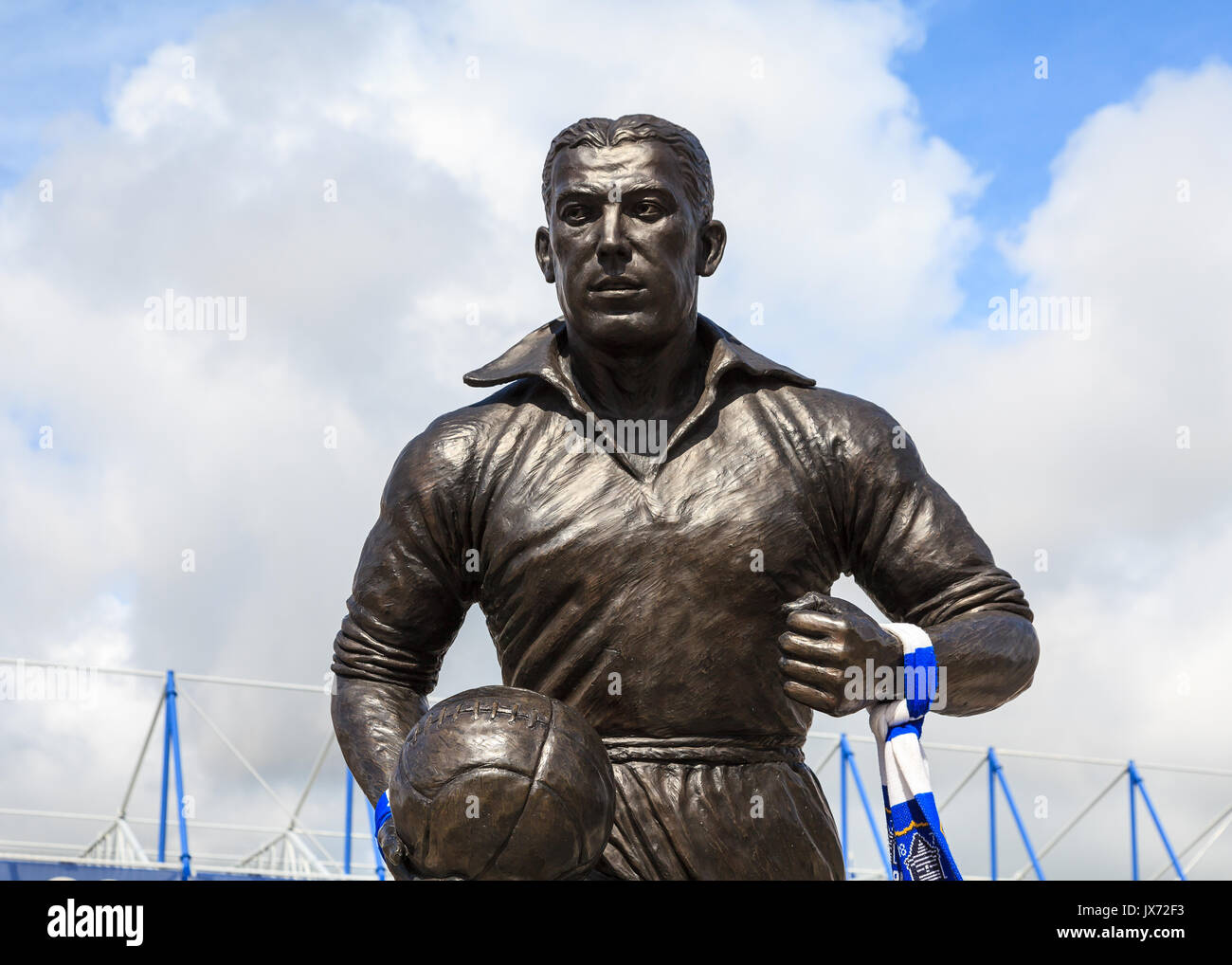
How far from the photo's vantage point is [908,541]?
477 centimetres

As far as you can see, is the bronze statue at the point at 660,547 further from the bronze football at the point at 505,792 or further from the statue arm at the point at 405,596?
the bronze football at the point at 505,792

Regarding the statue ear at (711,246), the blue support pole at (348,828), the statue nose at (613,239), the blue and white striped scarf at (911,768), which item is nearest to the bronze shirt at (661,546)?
the statue ear at (711,246)

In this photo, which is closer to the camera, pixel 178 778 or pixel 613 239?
pixel 613 239

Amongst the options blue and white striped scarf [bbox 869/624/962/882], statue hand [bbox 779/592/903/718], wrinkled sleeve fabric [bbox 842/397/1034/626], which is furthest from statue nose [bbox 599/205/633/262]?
blue and white striped scarf [bbox 869/624/962/882]

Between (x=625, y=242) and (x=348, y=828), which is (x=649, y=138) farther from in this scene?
(x=348, y=828)

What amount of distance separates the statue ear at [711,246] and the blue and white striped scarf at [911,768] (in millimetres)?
1276

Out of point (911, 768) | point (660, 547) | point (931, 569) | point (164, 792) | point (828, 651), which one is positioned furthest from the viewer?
point (164, 792)

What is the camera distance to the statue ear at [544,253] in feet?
16.5

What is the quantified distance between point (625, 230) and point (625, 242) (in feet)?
0.12

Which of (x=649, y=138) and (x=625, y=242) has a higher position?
(x=649, y=138)

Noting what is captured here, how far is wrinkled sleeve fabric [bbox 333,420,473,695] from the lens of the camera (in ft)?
16.1

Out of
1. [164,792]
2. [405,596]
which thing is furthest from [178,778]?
[405,596]
